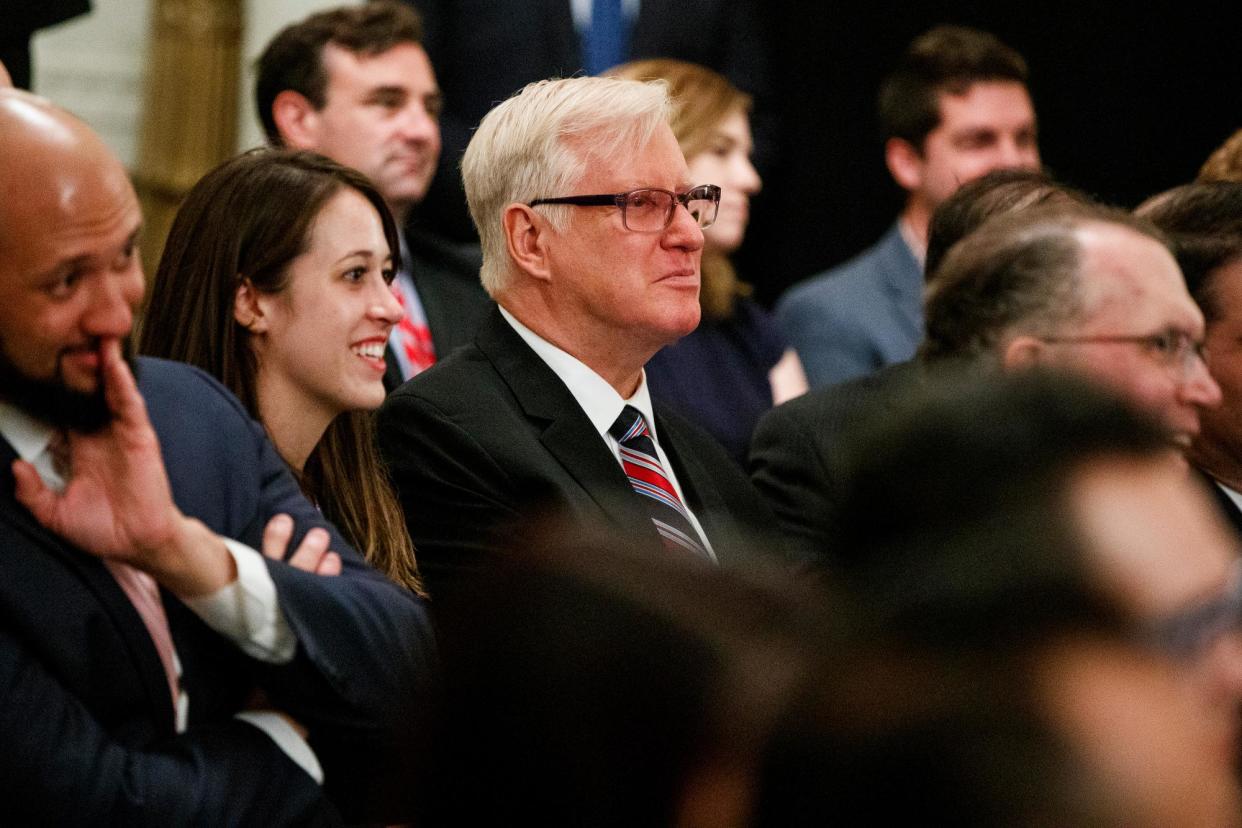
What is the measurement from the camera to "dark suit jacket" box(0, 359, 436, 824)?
166cm

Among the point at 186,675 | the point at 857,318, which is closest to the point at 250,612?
the point at 186,675

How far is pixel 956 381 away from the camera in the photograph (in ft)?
2.93

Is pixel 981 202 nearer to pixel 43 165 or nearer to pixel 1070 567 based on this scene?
pixel 43 165

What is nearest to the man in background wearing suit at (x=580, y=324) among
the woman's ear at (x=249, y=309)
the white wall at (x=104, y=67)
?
the woman's ear at (x=249, y=309)

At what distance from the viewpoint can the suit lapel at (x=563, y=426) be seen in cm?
264

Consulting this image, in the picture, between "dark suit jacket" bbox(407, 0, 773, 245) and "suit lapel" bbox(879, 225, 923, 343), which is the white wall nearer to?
"dark suit jacket" bbox(407, 0, 773, 245)

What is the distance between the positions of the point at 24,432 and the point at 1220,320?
2.03 m

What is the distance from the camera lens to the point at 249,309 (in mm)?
2602

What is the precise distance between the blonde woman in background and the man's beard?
83.7 inches

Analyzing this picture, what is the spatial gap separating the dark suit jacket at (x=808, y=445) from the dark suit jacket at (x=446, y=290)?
78 centimetres

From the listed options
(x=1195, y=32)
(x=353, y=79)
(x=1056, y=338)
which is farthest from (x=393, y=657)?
(x=1195, y=32)

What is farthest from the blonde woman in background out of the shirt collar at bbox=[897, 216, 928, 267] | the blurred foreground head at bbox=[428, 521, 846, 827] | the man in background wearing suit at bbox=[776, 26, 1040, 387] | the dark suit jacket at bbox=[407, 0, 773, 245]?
the blurred foreground head at bbox=[428, 521, 846, 827]

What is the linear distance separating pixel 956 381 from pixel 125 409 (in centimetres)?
109

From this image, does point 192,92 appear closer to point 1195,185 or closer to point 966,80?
point 966,80
